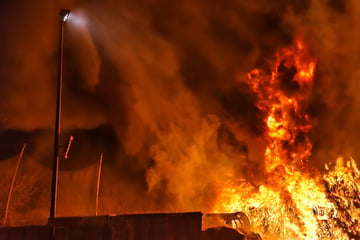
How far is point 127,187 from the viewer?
2652 centimetres

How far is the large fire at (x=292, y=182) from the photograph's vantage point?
70.7 ft

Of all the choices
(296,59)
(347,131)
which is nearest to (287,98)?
(296,59)

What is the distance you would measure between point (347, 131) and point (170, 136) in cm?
970

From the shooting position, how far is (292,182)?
76.1 feet

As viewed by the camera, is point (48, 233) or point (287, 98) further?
point (287, 98)

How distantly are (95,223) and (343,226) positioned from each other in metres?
14.0

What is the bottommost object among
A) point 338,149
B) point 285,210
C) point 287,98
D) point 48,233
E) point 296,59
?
point 48,233

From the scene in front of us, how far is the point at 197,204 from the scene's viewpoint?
82.8 ft

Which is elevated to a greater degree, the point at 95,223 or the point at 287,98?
the point at 287,98

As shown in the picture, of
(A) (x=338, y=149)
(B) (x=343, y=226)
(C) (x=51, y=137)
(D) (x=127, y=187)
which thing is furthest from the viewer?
(D) (x=127, y=187)

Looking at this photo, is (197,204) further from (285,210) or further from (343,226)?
(343,226)

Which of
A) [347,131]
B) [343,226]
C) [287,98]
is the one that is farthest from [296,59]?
[343,226]

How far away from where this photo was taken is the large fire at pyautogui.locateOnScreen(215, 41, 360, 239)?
70.7 ft

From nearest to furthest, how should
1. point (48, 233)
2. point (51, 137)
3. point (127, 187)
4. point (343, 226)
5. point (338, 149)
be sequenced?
point (48, 233) < point (343, 226) < point (51, 137) < point (338, 149) < point (127, 187)
